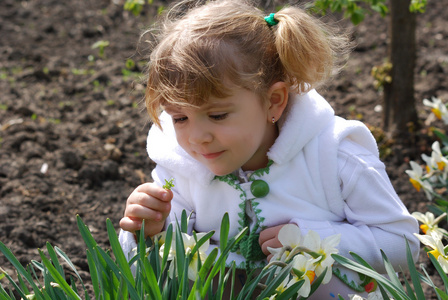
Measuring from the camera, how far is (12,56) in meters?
4.36

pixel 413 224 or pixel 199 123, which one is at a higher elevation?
pixel 199 123

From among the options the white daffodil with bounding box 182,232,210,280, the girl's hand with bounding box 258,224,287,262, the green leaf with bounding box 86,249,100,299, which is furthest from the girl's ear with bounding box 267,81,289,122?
the green leaf with bounding box 86,249,100,299

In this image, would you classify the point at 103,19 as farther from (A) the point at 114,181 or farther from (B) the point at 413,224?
(B) the point at 413,224

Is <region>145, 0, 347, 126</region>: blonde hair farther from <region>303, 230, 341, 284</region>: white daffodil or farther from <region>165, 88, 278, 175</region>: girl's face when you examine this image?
<region>303, 230, 341, 284</region>: white daffodil

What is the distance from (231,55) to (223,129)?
214mm

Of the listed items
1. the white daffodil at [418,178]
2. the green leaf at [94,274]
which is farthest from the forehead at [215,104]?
the white daffodil at [418,178]

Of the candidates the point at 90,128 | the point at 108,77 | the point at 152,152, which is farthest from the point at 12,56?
the point at 152,152

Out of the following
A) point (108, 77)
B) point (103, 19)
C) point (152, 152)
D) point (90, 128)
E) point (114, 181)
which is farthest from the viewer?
point (103, 19)

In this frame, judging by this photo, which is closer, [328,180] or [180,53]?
[180,53]

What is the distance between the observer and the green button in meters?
1.93

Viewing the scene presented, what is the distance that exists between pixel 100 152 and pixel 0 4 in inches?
102

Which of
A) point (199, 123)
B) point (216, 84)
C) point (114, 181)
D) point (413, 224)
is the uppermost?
point (216, 84)

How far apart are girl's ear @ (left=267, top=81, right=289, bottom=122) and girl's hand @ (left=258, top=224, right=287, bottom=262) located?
340 millimetres

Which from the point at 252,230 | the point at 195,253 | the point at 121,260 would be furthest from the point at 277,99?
the point at 121,260
